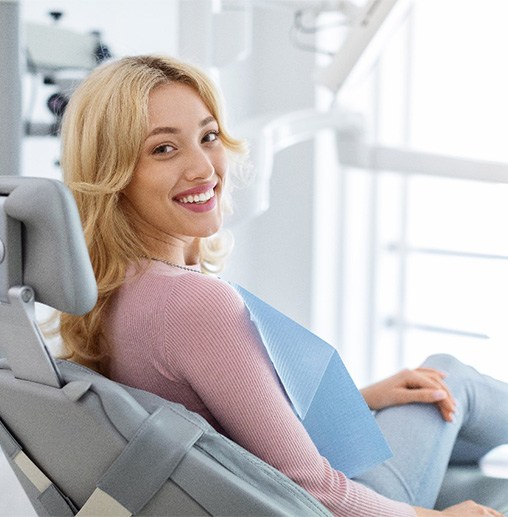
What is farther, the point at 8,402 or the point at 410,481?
the point at 410,481

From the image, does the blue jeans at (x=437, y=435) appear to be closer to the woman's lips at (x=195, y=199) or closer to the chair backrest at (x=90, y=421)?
the chair backrest at (x=90, y=421)

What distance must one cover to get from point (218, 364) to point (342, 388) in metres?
0.24

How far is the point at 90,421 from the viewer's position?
92cm

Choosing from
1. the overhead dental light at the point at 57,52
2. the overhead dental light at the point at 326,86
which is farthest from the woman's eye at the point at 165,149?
the overhead dental light at the point at 57,52

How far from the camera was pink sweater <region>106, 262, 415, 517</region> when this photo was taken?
38.8 inches

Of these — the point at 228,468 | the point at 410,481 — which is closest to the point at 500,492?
the point at 410,481

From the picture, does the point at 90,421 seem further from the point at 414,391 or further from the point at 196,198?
the point at 414,391

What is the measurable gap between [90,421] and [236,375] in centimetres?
16

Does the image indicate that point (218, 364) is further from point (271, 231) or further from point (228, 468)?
point (271, 231)

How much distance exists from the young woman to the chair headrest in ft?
0.54

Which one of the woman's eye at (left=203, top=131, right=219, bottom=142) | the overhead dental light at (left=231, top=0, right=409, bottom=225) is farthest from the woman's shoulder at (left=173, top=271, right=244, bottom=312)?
the overhead dental light at (left=231, top=0, right=409, bottom=225)

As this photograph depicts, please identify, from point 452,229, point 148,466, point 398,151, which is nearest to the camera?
point 148,466

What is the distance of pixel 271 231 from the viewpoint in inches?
127

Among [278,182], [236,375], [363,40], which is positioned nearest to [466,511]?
[236,375]
